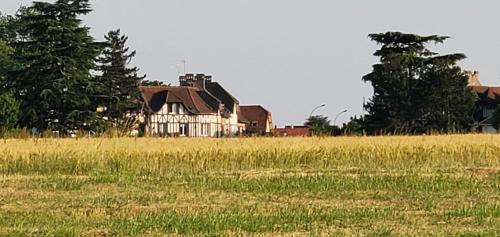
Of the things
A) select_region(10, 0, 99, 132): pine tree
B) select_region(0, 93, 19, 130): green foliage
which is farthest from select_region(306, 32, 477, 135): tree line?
select_region(0, 93, 19, 130): green foliage

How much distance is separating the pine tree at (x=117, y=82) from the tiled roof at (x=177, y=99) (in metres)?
4.05

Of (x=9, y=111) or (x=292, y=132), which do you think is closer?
(x=9, y=111)

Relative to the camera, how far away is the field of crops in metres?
11.4

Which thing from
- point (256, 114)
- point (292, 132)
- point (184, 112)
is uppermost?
point (256, 114)

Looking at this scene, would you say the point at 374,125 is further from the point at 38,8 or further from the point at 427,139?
the point at 427,139

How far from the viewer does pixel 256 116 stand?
120 m

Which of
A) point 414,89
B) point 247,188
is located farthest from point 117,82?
point 247,188

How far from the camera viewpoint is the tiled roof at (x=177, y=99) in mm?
91875

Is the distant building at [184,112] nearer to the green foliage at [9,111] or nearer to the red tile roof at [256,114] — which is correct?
the red tile roof at [256,114]

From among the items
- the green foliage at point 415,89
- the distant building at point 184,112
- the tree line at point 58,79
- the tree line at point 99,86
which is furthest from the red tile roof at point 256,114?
the tree line at point 58,79

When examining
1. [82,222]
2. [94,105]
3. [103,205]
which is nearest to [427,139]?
[103,205]

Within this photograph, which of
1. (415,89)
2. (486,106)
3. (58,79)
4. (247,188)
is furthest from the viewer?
(486,106)

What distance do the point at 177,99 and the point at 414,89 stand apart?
3130 cm

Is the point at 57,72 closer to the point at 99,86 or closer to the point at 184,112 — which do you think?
the point at 99,86
